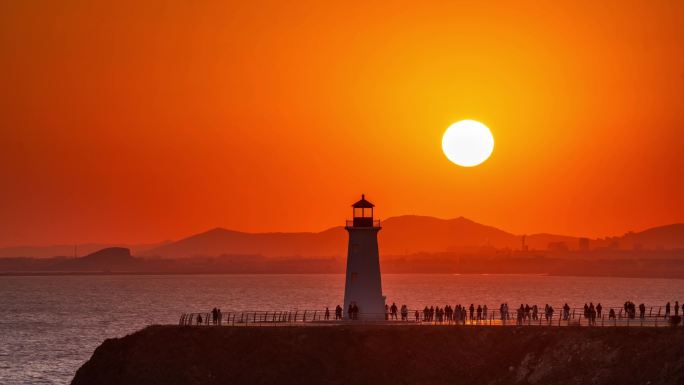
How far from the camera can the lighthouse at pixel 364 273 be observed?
246ft

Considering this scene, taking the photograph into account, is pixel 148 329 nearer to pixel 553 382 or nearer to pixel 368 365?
pixel 368 365

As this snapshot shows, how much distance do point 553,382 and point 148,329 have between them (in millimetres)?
27334

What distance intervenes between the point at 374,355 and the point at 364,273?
41.1ft

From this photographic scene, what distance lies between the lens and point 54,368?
9794 centimetres

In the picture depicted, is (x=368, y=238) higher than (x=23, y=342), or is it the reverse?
(x=368, y=238)

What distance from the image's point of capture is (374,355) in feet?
208

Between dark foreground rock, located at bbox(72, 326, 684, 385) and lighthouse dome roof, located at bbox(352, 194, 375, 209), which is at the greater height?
lighthouse dome roof, located at bbox(352, 194, 375, 209)

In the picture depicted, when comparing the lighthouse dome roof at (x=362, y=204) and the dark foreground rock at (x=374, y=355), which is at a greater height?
the lighthouse dome roof at (x=362, y=204)

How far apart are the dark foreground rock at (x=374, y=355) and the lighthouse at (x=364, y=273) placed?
8288 millimetres

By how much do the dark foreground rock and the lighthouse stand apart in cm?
829

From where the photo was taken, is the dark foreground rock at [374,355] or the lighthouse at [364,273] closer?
the dark foreground rock at [374,355]

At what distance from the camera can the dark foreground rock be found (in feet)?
187

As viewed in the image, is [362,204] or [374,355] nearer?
[374,355]

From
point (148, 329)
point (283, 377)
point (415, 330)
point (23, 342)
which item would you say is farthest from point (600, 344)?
point (23, 342)
